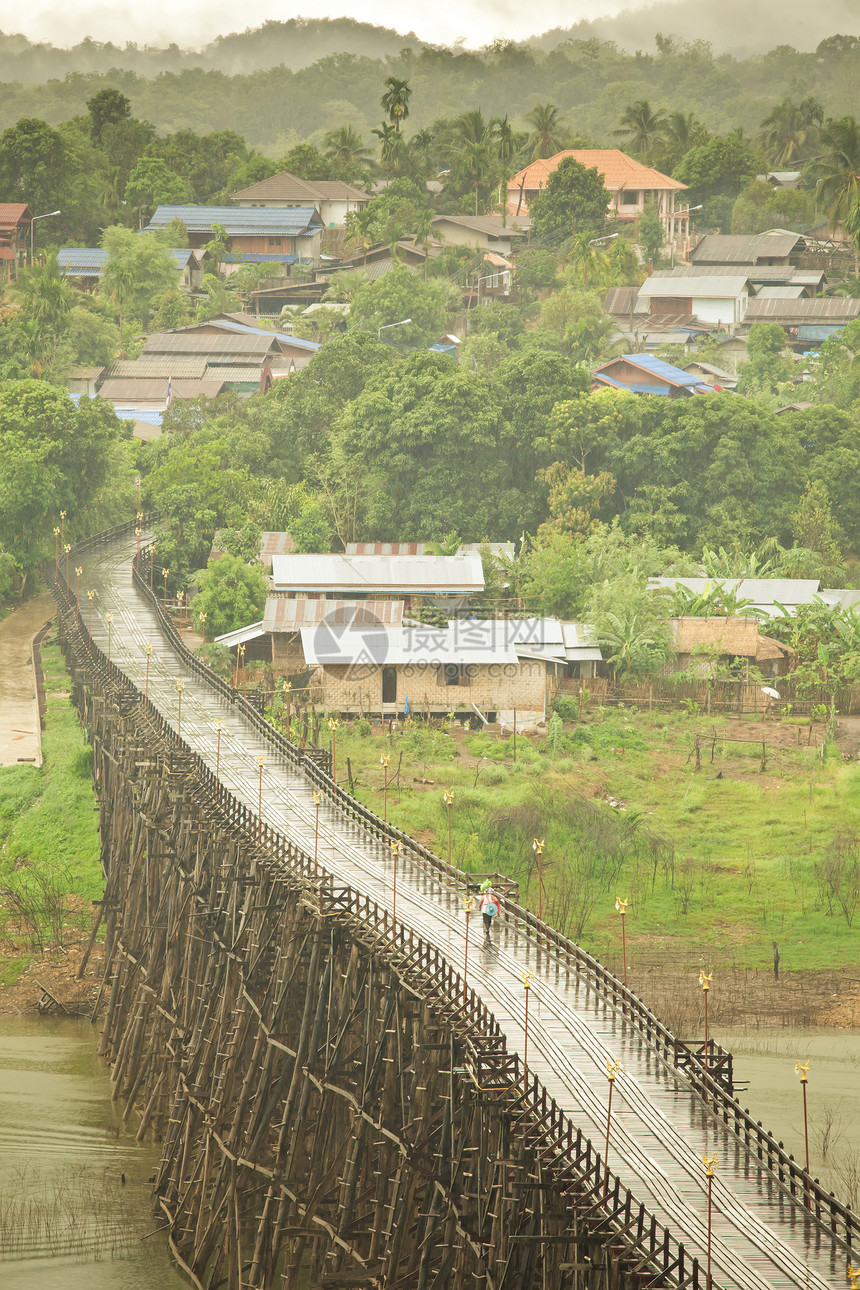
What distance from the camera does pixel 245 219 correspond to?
4690 inches

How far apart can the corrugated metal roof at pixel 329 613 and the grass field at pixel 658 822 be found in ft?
20.0

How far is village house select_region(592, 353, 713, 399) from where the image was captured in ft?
293

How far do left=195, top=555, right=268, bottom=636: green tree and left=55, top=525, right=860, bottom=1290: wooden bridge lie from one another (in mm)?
20245

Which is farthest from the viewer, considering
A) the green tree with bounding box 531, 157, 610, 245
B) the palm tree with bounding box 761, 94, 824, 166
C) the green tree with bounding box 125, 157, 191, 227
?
the palm tree with bounding box 761, 94, 824, 166

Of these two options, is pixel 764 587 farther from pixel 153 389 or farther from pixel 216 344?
pixel 216 344

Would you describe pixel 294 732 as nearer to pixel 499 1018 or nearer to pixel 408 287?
pixel 499 1018

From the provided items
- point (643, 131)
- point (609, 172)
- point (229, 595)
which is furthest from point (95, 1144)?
point (643, 131)

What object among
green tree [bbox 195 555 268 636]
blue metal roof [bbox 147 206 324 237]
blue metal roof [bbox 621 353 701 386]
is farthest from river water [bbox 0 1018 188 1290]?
blue metal roof [bbox 147 206 324 237]

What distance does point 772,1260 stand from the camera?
20297mm

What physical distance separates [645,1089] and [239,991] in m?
9.01

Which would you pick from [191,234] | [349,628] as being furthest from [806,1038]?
[191,234]

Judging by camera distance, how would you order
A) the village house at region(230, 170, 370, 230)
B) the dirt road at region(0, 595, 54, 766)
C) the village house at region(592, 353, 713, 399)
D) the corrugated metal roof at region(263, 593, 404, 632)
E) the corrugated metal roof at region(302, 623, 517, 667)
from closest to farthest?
the dirt road at region(0, 595, 54, 766) → the corrugated metal roof at region(302, 623, 517, 667) → the corrugated metal roof at region(263, 593, 404, 632) → the village house at region(592, 353, 713, 399) → the village house at region(230, 170, 370, 230)

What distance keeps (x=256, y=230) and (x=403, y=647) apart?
67.4 m

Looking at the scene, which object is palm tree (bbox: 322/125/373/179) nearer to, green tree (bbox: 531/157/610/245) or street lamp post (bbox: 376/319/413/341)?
green tree (bbox: 531/157/610/245)
